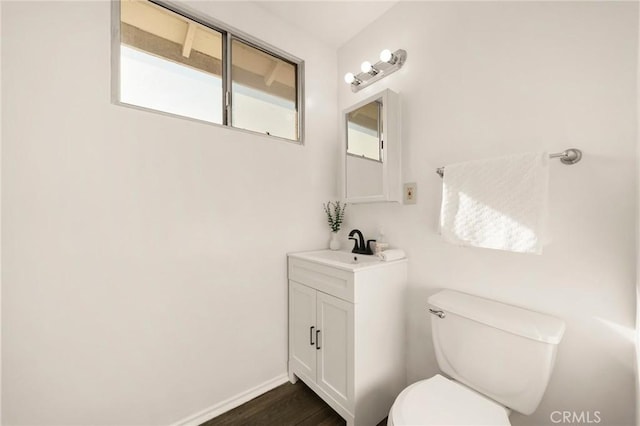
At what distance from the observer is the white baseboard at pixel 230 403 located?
55.6 inches

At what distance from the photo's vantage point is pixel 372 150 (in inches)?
65.7

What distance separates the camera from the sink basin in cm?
135

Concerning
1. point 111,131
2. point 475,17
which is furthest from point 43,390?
point 475,17

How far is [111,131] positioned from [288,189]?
0.97 meters

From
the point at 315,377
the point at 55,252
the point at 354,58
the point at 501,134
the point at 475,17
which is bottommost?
the point at 315,377

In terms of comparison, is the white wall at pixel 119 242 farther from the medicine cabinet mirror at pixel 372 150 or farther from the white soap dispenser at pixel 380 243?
the white soap dispenser at pixel 380 243

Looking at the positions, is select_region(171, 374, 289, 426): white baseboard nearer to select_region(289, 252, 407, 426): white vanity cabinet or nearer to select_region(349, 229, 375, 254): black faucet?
select_region(289, 252, 407, 426): white vanity cabinet

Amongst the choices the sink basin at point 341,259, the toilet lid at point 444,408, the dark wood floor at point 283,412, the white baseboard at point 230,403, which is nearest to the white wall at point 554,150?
the sink basin at point 341,259

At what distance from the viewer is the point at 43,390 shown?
1072 mm

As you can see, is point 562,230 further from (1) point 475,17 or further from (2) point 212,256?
(2) point 212,256

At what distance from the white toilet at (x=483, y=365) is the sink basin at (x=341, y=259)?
402mm

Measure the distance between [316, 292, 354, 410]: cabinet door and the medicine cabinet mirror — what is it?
69cm

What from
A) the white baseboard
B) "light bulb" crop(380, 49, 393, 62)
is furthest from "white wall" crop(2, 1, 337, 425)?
"light bulb" crop(380, 49, 393, 62)

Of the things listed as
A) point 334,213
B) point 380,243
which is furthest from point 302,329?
point 334,213
